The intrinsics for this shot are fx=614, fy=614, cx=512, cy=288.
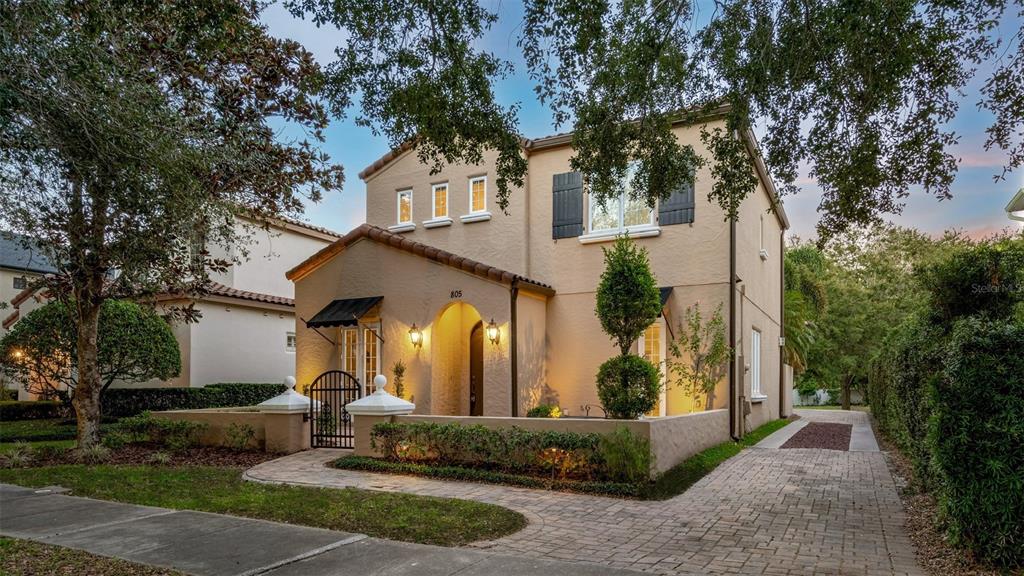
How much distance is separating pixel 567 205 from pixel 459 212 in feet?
9.79

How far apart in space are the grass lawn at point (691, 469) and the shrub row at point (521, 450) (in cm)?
34

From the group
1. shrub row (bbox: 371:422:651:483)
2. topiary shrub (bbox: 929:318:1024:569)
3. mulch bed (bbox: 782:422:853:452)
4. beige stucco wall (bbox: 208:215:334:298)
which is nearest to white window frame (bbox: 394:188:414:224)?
beige stucco wall (bbox: 208:215:334:298)

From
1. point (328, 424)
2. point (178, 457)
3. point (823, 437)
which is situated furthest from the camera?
point (823, 437)

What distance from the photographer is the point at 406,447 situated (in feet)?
33.3

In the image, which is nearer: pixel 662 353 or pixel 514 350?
pixel 514 350

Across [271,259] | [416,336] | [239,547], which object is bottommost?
[239,547]

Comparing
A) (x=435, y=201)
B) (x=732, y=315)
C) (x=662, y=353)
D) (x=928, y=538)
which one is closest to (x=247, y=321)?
(x=435, y=201)

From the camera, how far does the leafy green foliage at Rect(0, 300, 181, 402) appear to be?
15.6 m

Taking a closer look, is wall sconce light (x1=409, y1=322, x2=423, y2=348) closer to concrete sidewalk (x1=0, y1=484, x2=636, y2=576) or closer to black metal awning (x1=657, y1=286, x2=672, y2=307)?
black metal awning (x1=657, y1=286, x2=672, y2=307)

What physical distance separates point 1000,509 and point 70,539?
7.96 metres

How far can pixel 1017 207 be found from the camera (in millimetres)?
12664

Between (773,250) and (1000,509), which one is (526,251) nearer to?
(773,250)

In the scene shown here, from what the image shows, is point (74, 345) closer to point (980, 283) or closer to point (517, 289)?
point (517, 289)

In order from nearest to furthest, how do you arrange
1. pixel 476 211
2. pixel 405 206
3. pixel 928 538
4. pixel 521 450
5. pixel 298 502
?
1. pixel 928 538
2. pixel 298 502
3. pixel 521 450
4. pixel 476 211
5. pixel 405 206
